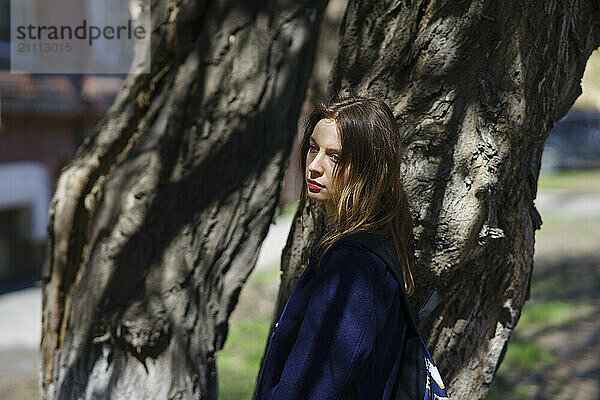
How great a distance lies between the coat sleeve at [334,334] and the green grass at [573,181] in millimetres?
15748

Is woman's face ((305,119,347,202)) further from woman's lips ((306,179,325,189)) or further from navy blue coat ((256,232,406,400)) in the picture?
navy blue coat ((256,232,406,400))

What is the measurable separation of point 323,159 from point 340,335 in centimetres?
48

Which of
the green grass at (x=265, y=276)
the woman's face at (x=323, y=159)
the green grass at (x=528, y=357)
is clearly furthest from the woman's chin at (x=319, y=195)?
the green grass at (x=265, y=276)

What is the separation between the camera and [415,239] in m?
2.28

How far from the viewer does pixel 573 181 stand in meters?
18.9

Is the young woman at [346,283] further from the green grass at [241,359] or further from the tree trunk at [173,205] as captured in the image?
the green grass at [241,359]

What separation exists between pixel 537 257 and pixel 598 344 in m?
2.96

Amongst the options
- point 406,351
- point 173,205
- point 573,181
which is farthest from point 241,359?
point 573,181

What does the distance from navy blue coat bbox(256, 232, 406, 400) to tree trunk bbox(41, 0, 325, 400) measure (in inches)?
45.6

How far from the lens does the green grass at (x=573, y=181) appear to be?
1683 centimetres

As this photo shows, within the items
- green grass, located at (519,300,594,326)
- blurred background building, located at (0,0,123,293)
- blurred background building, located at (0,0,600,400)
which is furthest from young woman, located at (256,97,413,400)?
blurred background building, located at (0,0,123,293)

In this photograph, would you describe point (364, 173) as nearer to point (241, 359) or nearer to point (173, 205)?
point (173, 205)

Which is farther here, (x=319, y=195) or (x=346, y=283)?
(x=319, y=195)

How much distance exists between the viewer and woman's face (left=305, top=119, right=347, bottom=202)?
1798 mm
